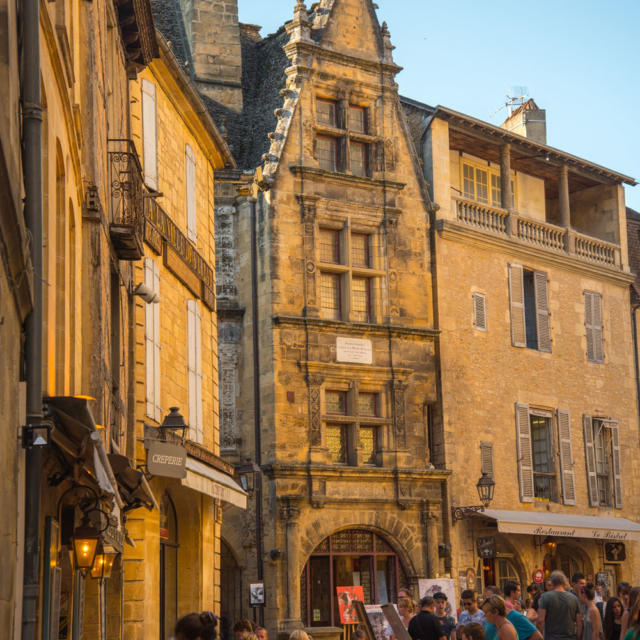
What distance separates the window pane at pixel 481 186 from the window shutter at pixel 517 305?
1.86m

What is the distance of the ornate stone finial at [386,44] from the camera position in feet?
86.7

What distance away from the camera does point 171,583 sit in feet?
57.0

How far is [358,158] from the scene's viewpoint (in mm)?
25797

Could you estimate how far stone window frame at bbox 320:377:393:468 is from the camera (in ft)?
78.8

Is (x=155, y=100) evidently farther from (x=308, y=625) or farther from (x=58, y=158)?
(x=308, y=625)

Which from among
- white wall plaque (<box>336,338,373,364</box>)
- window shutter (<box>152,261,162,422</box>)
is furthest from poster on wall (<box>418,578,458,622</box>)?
window shutter (<box>152,261,162,422</box>)

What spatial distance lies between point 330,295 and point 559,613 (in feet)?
44.6

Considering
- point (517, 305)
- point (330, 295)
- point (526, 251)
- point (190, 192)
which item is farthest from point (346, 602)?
point (526, 251)

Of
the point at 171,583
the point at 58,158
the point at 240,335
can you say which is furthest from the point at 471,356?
the point at 58,158

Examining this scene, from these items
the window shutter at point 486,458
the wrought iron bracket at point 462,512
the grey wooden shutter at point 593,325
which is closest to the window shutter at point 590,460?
the grey wooden shutter at point 593,325

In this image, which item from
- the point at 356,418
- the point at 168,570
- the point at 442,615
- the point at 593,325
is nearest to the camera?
the point at 442,615

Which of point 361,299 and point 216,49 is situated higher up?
point 216,49

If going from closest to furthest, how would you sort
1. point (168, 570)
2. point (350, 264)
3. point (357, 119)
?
1. point (168, 570)
2. point (350, 264)
3. point (357, 119)

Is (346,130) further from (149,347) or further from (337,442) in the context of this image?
(149,347)
